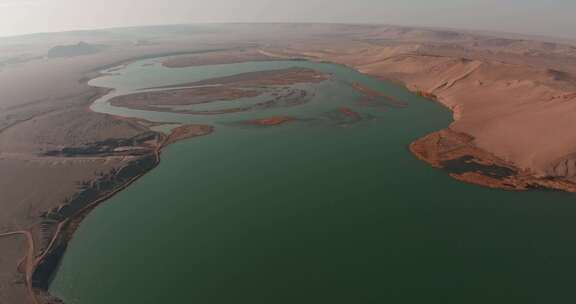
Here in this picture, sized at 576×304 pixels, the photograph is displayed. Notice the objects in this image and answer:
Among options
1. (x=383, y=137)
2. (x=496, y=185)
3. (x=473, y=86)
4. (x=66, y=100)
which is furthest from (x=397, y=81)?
(x=66, y=100)

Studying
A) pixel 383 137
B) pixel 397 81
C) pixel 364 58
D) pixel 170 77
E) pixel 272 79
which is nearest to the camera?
pixel 383 137

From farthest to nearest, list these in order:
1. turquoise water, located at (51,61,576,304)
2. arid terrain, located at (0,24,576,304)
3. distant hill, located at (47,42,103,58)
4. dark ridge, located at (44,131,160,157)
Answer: distant hill, located at (47,42,103,58), dark ridge, located at (44,131,160,157), arid terrain, located at (0,24,576,304), turquoise water, located at (51,61,576,304)

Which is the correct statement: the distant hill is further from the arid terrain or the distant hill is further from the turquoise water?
the turquoise water

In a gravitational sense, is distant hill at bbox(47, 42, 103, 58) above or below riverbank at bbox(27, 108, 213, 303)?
above

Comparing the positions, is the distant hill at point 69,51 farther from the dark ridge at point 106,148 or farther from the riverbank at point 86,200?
the riverbank at point 86,200

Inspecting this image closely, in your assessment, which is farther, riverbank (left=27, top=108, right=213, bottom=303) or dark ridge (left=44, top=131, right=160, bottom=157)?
dark ridge (left=44, top=131, right=160, bottom=157)

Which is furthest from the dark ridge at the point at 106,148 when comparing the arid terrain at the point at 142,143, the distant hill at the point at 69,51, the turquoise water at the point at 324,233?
the distant hill at the point at 69,51

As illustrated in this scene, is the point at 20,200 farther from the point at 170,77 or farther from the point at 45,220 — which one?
the point at 170,77

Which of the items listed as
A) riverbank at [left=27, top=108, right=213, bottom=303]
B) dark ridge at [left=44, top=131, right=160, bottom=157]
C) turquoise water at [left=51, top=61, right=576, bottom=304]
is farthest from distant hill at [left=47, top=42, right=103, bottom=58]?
turquoise water at [left=51, top=61, right=576, bottom=304]
